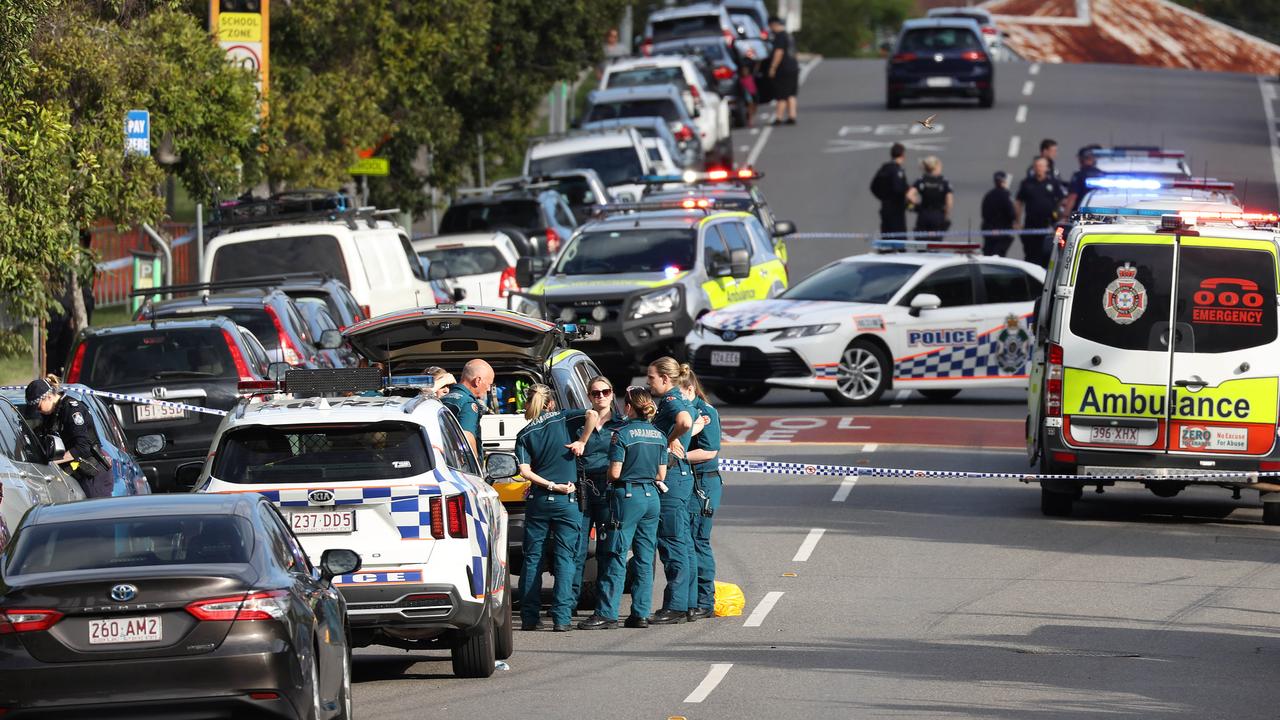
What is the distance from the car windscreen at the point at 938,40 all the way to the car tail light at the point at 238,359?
34132 millimetres

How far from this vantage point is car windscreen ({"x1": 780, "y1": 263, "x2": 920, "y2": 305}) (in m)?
25.5

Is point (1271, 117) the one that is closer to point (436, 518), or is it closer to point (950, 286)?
point (950, 286)

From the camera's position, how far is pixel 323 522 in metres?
11.5

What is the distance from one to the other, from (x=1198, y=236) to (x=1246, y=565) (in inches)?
109

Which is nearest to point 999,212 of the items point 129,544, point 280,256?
point 280,256

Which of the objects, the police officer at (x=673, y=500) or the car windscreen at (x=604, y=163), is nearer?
the police officer at (x=673, y=500)

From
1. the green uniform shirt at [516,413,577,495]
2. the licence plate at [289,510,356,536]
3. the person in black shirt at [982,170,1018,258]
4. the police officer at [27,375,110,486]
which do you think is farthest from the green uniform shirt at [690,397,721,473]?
the person in black shirt at [982,170,1018,258]

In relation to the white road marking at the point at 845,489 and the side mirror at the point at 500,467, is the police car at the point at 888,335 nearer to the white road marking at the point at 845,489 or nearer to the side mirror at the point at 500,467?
the white road marking at the point at 845,489

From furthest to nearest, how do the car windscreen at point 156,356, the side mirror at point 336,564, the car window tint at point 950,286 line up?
the car window tint at point 950,286 < the car windscreen at point 156,356 < the side mirror at point 336,564

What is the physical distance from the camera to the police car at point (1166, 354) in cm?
1764

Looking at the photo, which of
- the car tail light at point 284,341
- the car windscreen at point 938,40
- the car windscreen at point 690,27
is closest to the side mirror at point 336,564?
the car tail light at point 284,341

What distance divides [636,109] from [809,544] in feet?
91.7

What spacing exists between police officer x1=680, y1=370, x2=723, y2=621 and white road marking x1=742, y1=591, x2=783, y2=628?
294mm

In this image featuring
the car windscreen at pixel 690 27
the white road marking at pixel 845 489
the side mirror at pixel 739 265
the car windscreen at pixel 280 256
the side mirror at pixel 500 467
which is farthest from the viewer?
the car windscreen at pixel 690 27
